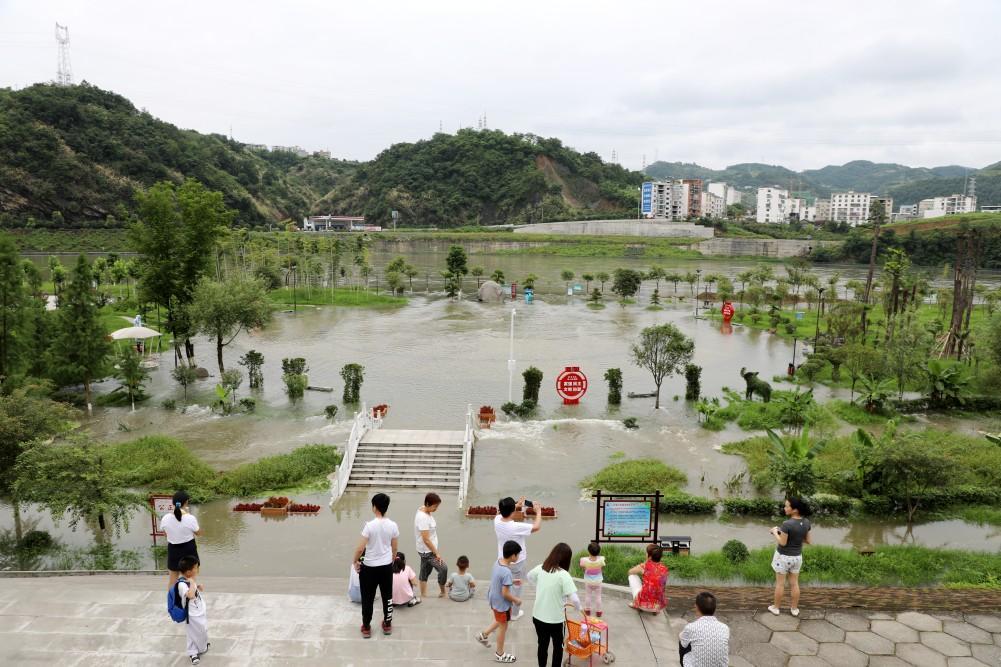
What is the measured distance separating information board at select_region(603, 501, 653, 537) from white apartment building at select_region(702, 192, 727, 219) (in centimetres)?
15420

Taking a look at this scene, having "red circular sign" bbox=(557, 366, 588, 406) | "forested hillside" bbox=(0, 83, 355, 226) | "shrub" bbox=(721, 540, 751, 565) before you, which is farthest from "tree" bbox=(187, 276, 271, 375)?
"forested hillside" bbox=(0, 83, 355, 226)

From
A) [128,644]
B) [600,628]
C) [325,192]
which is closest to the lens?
[600,628]

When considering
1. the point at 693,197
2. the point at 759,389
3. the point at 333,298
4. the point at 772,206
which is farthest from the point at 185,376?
the point at 772,206

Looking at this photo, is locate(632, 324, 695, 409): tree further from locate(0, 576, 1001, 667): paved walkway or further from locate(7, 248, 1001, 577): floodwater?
locate(0, 576, 1001, 667): paved walkway

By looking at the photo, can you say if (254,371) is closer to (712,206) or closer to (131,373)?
(131,373)

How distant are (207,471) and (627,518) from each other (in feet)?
34.4

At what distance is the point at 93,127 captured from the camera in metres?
98.1

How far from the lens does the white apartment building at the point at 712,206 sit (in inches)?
6206

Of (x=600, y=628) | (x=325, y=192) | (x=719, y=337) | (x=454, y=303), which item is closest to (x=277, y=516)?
(x=600, y=628)

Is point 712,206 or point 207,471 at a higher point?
point 712,206

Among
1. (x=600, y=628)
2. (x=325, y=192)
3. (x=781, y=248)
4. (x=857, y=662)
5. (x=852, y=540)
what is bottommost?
(x=852, y=540)

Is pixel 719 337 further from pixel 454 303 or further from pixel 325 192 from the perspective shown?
pixel 325 192

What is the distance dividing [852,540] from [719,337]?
24.1 metres

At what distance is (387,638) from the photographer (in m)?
7.50
